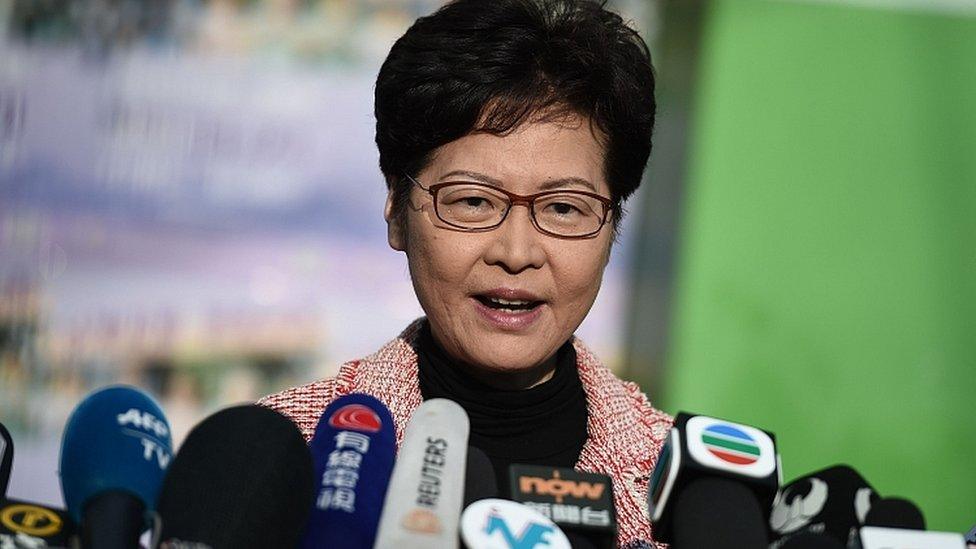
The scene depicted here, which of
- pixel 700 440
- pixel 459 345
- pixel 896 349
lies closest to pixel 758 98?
pixel 896 349

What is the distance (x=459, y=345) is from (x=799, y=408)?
1884mm

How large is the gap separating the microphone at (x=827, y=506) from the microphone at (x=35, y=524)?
1.92ft

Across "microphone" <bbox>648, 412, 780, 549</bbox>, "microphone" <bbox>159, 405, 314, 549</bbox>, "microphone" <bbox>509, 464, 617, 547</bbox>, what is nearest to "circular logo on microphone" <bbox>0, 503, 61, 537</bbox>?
"microphone" <bbox>159, 405, 314, 549</bbox>

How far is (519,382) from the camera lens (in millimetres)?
1606

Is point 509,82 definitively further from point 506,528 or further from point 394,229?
point 506,528

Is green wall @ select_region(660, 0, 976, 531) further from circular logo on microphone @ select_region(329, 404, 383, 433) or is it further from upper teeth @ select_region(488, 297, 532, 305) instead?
circular logo on microphone @ select_region(329, 404, 383, 433)

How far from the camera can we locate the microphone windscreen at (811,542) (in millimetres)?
899

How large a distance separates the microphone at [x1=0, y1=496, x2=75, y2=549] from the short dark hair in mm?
707

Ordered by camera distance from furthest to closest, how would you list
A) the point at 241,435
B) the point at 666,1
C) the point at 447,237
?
the point at 666,1
the point at 447,237
the point at 241,435

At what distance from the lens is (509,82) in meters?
1.48

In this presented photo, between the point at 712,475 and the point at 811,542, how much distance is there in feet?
0.34

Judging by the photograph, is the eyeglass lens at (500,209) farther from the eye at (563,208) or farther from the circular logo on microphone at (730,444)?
the circular logo on microphone at (730,444)

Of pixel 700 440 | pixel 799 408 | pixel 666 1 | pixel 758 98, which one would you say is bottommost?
pixel 799 408

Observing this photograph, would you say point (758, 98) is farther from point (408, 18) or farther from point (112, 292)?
point (112, 292)
